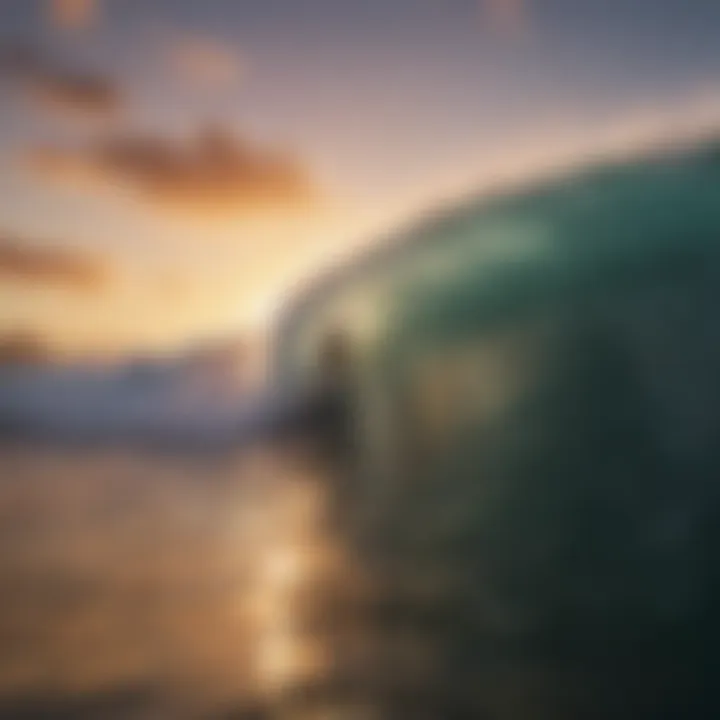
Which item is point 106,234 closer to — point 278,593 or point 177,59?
point 177,59

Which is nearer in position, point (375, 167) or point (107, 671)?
point (107, 671)

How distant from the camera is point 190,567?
1.10 meters

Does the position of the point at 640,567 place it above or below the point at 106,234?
below

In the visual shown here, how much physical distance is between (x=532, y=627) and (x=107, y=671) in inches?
16.2

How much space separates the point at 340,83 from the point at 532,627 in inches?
23.2

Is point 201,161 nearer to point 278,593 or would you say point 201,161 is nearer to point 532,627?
point 278,593

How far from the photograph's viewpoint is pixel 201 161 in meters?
1.15

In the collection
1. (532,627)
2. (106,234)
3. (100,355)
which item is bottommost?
(532,627)

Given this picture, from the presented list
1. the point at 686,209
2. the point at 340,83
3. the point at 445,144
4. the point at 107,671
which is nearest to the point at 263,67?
the point at 340,83

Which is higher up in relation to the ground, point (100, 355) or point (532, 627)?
point (100, 355)

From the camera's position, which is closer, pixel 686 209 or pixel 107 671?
pixel 107 671

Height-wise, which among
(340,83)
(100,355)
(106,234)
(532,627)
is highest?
(340,83)

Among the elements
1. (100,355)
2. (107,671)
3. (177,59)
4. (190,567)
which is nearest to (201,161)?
(177,59)

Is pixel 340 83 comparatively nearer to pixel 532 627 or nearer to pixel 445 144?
pixel 445 144
